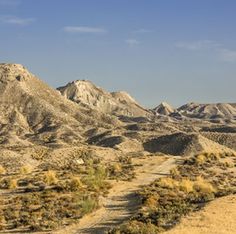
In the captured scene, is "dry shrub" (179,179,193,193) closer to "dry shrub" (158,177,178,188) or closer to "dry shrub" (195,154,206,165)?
"dry shrub" (158,177,178,188)

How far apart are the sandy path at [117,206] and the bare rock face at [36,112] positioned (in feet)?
193

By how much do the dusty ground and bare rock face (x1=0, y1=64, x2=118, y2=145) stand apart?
76.8 meters

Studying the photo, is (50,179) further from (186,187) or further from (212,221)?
(212,221)

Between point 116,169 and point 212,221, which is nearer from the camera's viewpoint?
point 212,221

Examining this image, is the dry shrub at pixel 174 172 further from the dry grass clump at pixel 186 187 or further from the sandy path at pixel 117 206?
the dry grass clump at pixel 186 187

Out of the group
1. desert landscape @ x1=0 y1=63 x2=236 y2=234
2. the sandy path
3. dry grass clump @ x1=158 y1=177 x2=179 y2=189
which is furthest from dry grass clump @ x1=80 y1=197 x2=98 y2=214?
dry grass clump @ x1=158 y1=177 x2=179 y2=189

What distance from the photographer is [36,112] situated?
134m

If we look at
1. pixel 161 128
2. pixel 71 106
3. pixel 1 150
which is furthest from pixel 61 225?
pixel 71 106

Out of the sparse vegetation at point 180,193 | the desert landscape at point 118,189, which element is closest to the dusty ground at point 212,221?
the desert landscape at point 118,189

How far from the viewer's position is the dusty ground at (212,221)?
27797 millimetres

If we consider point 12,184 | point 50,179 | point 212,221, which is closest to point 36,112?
point 50,179

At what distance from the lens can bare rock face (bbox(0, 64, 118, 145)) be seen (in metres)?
119

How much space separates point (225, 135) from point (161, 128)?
23898mm

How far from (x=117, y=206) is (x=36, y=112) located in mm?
100207
